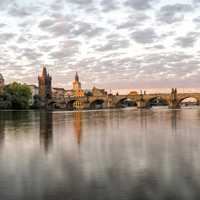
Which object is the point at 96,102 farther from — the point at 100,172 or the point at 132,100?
the point at 100,172

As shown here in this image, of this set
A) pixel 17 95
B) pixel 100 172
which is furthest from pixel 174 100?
pixel 100 172

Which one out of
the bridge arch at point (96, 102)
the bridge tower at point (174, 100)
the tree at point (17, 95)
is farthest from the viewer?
the bridge arch at point (96, 102)

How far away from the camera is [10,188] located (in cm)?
899

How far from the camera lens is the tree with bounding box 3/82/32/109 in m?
104

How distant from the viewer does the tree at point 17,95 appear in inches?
4097

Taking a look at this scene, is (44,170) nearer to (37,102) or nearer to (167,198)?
(167,198)

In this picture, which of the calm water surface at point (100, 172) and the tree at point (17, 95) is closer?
the calm water surface at point (100, 172)

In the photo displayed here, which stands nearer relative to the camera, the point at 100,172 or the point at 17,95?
the point at 100,172

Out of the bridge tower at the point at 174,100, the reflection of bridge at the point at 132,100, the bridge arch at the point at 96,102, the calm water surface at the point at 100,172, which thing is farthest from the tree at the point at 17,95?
the calm water surface at the point at 100,172

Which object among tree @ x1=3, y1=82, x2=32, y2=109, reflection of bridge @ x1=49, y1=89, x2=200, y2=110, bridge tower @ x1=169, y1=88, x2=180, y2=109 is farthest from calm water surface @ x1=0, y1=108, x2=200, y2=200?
bridge tower @ x1=169, y1=88, x2=180, y2=109

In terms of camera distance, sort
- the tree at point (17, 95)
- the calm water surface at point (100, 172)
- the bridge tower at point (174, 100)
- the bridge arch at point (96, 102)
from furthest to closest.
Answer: the bridge arch at point (96, 102) < the bridge tower at point (174, 100) < the tree at point (17, 95) < the calm water surface at point (100, 172)

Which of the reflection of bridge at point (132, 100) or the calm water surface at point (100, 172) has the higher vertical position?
the reflection of bridge at point (132, 100)

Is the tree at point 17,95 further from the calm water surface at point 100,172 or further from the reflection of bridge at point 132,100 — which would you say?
the calm water surface at point 100,172

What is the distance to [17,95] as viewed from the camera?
10556 centimetres
